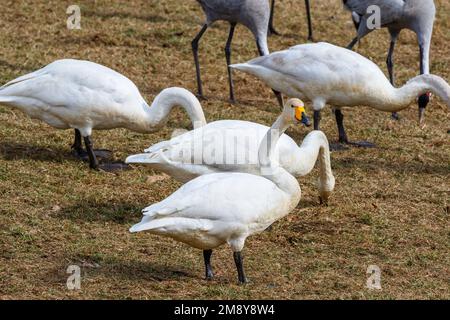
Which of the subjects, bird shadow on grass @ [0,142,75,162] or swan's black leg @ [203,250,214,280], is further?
bird shadow on grass @ [0,142,75,162]

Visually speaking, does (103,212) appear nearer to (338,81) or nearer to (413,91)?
(338,81)

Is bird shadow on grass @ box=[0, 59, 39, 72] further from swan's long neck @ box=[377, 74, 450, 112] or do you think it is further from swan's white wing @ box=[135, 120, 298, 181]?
swan's white wing @ box=[135, 120, 298, 181]

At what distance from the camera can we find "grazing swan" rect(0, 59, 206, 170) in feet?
27.9

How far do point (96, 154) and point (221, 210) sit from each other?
9.92 feet

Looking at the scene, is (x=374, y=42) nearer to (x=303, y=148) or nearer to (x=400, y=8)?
(x=400, y=8)

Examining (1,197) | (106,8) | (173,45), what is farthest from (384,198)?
(106,8)

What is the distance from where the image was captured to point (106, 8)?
13.7 metres

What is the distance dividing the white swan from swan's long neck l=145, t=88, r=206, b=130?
68 cm

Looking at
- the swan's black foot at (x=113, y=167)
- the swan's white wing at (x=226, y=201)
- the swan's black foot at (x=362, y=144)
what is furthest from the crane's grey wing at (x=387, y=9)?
the swan's white wing at (x=226, y=201)

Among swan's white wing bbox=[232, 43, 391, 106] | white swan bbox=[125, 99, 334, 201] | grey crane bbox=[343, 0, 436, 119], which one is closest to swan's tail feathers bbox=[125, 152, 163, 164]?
white swan bbox=[125, 99, 334, 201]

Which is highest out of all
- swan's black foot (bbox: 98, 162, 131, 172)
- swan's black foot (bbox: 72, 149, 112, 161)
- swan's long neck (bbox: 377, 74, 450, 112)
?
swan's long neck (bbox: 377, 74, 450, 112)

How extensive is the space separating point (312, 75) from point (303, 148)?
1.68m

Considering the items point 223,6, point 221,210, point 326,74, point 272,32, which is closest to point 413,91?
point 326,74

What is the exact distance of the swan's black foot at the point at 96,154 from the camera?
897 cm
